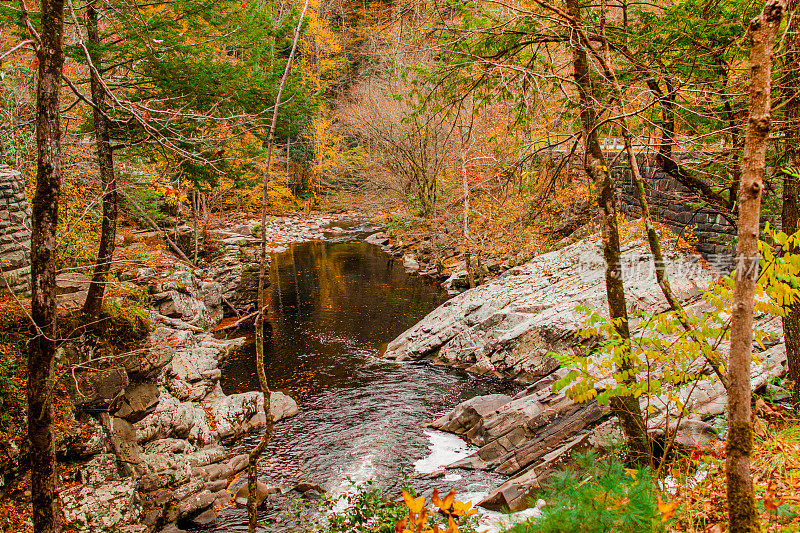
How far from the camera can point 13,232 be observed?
6660 millimetres

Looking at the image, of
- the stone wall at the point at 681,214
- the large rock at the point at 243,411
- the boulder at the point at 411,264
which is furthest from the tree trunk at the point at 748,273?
the boulder at the point at 411,264

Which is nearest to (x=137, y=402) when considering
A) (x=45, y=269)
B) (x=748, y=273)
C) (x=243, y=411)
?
(x=243, y=411)

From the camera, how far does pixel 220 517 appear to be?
6.80 m

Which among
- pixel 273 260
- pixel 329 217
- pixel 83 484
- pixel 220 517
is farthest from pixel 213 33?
pixel 329 217

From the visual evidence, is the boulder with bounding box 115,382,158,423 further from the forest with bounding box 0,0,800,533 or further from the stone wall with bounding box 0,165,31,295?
the stone wall with bounding box 0,165,31,295

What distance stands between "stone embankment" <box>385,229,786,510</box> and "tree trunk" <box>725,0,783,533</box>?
141cm

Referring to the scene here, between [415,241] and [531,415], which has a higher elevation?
[415,241]

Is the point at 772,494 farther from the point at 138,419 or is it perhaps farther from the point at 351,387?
the point at 351,387

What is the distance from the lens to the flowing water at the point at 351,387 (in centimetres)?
791

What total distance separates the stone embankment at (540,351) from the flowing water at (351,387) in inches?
23.5

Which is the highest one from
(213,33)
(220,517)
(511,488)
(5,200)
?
(213,33)

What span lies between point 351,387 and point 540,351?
15.9ft

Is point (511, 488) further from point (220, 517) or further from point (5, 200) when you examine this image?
point (5, 200)

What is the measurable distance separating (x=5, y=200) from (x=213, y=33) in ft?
15.6
